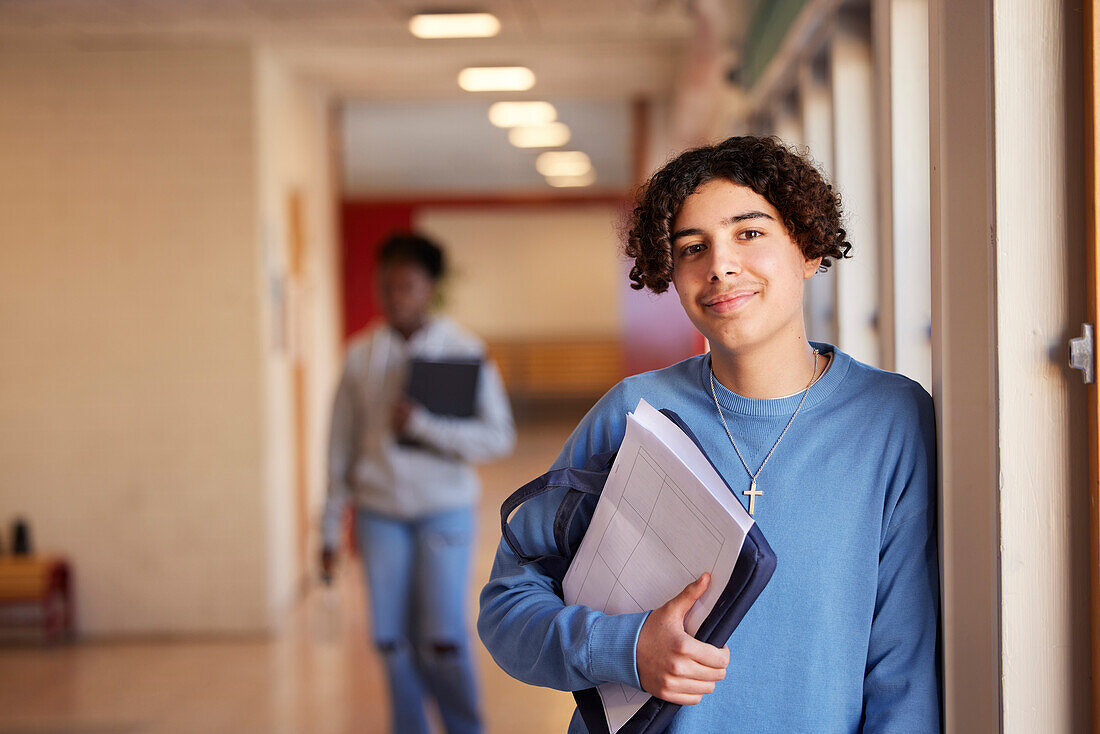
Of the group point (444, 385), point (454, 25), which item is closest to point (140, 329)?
point (454, 25)

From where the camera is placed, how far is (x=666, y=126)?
251 inches

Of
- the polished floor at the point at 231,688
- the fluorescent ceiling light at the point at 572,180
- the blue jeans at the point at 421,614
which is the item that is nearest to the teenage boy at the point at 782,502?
the blue jeans at the point at 421,614

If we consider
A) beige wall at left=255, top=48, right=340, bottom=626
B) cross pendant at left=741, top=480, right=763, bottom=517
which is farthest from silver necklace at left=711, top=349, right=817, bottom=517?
beige wall at left=255, top=48, right=340, bottom=626

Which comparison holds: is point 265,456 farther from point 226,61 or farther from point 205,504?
point 226,61

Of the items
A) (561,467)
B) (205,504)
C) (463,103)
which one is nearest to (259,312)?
(205,504)

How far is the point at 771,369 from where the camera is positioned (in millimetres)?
1225

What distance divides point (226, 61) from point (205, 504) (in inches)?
86.5

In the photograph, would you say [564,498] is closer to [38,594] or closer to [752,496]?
[752,496]

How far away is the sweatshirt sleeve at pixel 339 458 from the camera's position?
3176mm

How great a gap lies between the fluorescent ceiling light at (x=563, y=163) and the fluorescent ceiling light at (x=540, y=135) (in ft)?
Result: 2.04

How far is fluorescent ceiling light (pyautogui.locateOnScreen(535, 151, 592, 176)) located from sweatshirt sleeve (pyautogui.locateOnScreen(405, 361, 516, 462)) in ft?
20.9

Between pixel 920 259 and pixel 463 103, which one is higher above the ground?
pixel 463 103

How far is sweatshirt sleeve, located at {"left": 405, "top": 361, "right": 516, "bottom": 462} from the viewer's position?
3.08m

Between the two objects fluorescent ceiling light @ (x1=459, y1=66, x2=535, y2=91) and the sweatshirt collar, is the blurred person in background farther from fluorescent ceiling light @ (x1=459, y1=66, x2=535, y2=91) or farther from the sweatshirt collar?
fluorescent ceiling light @ (x1=459, y1=66, x2=535, y2=91)
